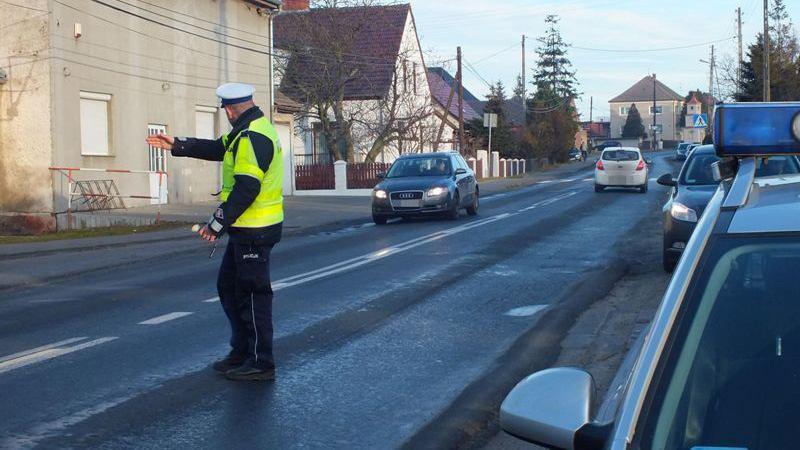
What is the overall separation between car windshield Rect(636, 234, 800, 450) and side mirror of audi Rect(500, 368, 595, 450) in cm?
24

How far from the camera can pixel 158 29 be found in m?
28.2

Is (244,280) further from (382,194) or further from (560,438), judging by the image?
(382,194)

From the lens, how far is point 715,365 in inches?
108

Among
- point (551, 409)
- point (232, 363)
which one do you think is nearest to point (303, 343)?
point (232, 363)

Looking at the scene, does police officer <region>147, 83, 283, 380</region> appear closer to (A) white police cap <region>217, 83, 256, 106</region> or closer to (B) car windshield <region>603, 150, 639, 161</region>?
(A) white police cap <region>217, 83, 256, 106</region>

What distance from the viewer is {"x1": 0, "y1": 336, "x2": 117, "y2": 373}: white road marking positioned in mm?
7684

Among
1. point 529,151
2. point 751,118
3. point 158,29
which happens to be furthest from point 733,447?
point 529,151

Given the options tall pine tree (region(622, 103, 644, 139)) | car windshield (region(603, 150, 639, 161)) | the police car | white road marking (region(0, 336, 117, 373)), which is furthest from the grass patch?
tall pine tree (region(622, 103, 644, 139))

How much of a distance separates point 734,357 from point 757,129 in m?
0.96

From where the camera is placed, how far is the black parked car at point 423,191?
21688 millimetres

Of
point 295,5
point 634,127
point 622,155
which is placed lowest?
point 622,155

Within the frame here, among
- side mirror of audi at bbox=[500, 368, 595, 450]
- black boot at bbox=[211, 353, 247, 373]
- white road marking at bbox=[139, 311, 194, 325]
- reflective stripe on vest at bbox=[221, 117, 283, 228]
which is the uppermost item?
reflective stripe on vest at bbox=[221, 117, 283, 228]

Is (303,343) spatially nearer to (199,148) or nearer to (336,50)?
(199,148)

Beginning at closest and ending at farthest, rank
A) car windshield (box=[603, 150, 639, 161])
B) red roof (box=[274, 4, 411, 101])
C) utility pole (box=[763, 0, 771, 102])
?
car windshield (box=[603, 150, 639, 161]) → utility pole (box=[763, 0, 771, 102]) → red roof (box=[274, 4, 411, 101])
